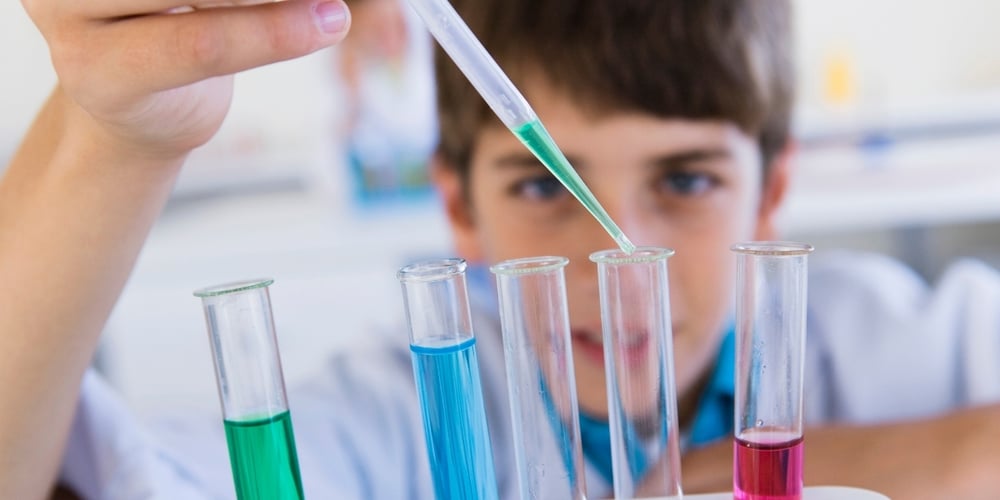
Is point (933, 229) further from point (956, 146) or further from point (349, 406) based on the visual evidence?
point (349, 406)

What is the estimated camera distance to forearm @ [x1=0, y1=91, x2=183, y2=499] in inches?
20.3

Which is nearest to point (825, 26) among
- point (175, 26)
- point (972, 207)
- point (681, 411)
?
point (972, 207)

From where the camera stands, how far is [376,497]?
79 centimetres

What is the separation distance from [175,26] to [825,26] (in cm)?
243

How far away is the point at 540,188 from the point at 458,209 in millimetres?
201

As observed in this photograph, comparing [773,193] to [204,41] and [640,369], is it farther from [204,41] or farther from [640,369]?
[204,41]

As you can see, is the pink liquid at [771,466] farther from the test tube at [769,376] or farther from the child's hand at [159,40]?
the child's hand at [159,40]

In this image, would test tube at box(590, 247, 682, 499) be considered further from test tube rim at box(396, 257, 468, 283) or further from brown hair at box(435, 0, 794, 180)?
brown hair at box(435, 0, 794, 180)

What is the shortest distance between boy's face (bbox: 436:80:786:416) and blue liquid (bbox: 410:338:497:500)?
291mm

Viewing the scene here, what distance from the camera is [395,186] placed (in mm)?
2346

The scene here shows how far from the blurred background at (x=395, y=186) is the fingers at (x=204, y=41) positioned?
5.47 ft

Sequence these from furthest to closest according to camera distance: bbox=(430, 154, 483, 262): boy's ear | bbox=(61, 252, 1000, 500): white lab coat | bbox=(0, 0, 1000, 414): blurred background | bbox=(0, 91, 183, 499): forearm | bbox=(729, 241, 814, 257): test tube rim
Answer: bbox=(0, 0, 1000, 414): blurred background
bbox=(430, 154, 483, 262): boy's ear
bbox=(61, 252, 1000, 500): white lab coat
bbox=(0, 91, 183, 499): forearm
bbox=(729, 241, 814, 257): test tube rim

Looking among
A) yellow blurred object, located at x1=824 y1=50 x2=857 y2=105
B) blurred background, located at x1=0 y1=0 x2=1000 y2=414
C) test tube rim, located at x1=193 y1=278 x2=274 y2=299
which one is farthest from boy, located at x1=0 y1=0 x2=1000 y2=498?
yellow blurred object, located at x1=824 y1=50 x2=857 y2=105

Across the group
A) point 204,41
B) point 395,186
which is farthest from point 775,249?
point 395,186
